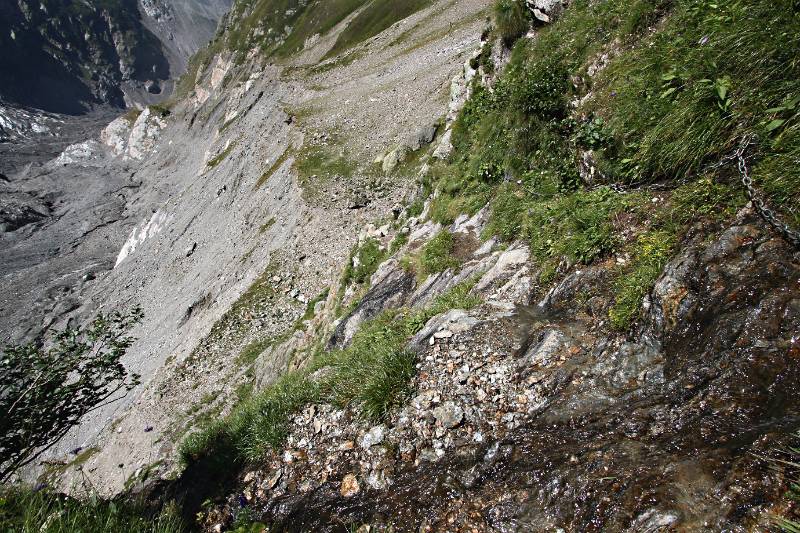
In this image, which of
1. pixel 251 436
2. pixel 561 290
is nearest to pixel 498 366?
pixel 561 290

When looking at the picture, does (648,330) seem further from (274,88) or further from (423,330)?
(274,88)

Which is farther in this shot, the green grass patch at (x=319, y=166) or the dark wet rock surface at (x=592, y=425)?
the green grass patch at (x=319, y=166)

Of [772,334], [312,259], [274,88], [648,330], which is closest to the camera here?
[772,334]

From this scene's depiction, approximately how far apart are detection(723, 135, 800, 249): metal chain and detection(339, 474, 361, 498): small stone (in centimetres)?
481

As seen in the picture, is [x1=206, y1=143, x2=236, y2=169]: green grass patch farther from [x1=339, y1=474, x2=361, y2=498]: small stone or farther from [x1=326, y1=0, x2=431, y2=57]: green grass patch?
[x1=339, y1=474, x2=361, y2=498]: small stone

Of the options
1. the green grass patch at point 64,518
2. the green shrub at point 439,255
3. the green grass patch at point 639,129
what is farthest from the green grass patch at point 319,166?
the green grass patch at point 64,518

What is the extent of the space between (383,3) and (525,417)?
364ft

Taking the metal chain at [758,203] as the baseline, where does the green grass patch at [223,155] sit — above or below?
above

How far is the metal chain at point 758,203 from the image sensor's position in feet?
12.1

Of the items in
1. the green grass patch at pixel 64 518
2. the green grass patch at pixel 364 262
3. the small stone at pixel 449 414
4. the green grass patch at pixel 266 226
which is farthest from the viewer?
the green grass patch at pixel 266 226

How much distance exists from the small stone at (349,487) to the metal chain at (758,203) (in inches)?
189

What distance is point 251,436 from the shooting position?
19.7ft

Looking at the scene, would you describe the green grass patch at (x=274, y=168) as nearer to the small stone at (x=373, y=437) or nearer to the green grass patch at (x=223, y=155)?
the green grass patch at (x=223, y=155)

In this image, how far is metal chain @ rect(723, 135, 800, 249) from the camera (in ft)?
12.1
